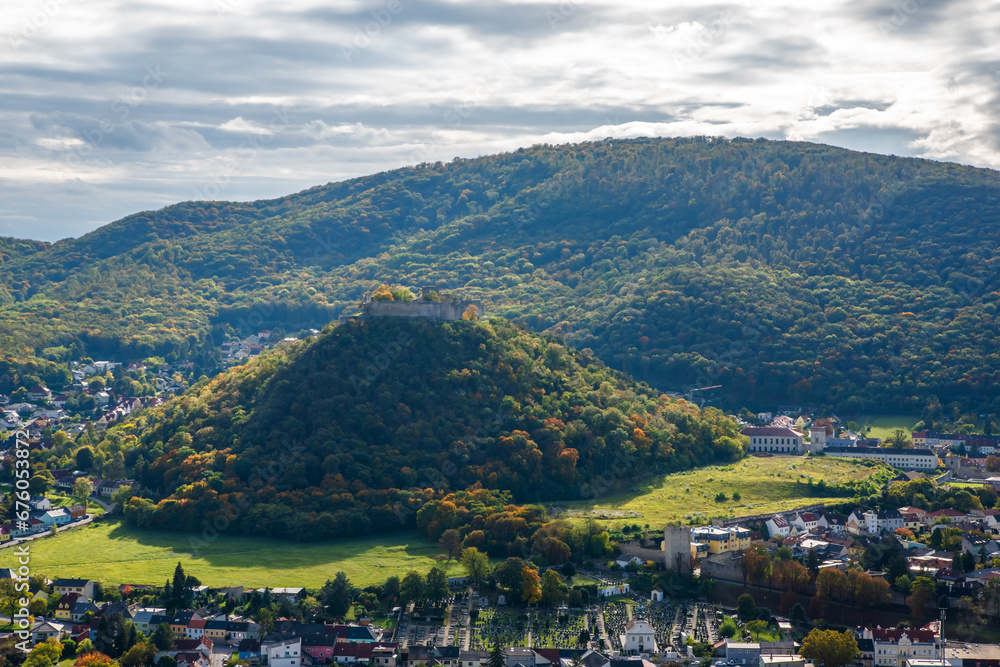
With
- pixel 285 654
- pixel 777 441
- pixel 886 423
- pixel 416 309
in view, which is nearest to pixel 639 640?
pixel 285 654

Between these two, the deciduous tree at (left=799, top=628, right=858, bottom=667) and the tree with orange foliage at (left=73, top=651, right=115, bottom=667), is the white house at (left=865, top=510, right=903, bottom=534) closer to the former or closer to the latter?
the deciduous tree at (left=799, top=628, right=858, bottom=667)

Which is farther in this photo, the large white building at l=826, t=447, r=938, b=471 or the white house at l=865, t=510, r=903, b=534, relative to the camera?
the large white building at l=826, t=447, r=938, b=471

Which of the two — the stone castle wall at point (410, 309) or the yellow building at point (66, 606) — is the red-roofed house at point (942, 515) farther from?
the yellow building at point (66, 606)

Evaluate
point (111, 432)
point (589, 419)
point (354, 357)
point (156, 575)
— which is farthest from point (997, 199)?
point (156, 575)

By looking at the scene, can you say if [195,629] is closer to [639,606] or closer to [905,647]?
[639,606]

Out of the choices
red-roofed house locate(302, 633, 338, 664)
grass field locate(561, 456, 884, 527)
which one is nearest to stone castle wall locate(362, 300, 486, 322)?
grass field locate(561, 456, 884, 527)
